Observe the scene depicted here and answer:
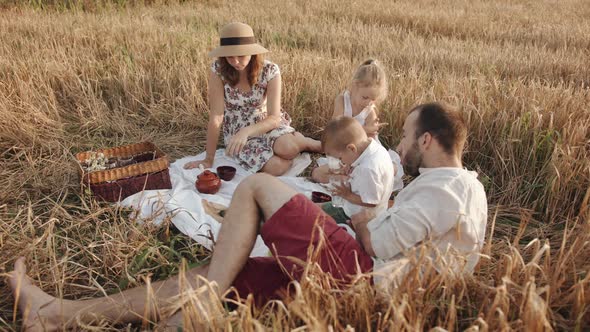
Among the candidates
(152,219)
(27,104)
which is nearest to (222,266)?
(152,219)

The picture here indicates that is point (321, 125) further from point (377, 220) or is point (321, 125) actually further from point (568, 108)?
point (377, 220)

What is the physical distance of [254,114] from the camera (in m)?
3.91

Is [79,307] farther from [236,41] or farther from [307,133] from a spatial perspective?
[307,133]

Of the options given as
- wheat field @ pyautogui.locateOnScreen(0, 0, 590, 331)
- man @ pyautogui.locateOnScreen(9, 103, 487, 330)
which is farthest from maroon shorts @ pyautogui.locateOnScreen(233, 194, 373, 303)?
wheat field @ pyautogui.locateOnScreen(0, 0, 590, 331)

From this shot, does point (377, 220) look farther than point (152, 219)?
No

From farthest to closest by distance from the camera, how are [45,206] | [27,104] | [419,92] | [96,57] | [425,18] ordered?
1. [425,18]
2. [96,57]
3. [419,92]
4. [27,104]
5. [45,206]

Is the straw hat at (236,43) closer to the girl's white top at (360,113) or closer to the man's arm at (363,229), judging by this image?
the girl's white top at (360,113)

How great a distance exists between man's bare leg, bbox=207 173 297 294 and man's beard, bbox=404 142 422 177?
511 mm

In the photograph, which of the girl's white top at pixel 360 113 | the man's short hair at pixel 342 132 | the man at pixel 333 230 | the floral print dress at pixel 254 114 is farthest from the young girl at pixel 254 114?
the man at pixel 333 230

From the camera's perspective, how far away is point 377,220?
6.43ft

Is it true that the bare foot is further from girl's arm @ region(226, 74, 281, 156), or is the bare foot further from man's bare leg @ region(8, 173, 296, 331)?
girl's arm @ region(226, 74, 281, 156)

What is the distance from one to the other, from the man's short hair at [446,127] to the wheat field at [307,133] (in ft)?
1.41

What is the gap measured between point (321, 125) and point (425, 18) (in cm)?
589

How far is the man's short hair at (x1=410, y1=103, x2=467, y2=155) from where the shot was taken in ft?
6.25
